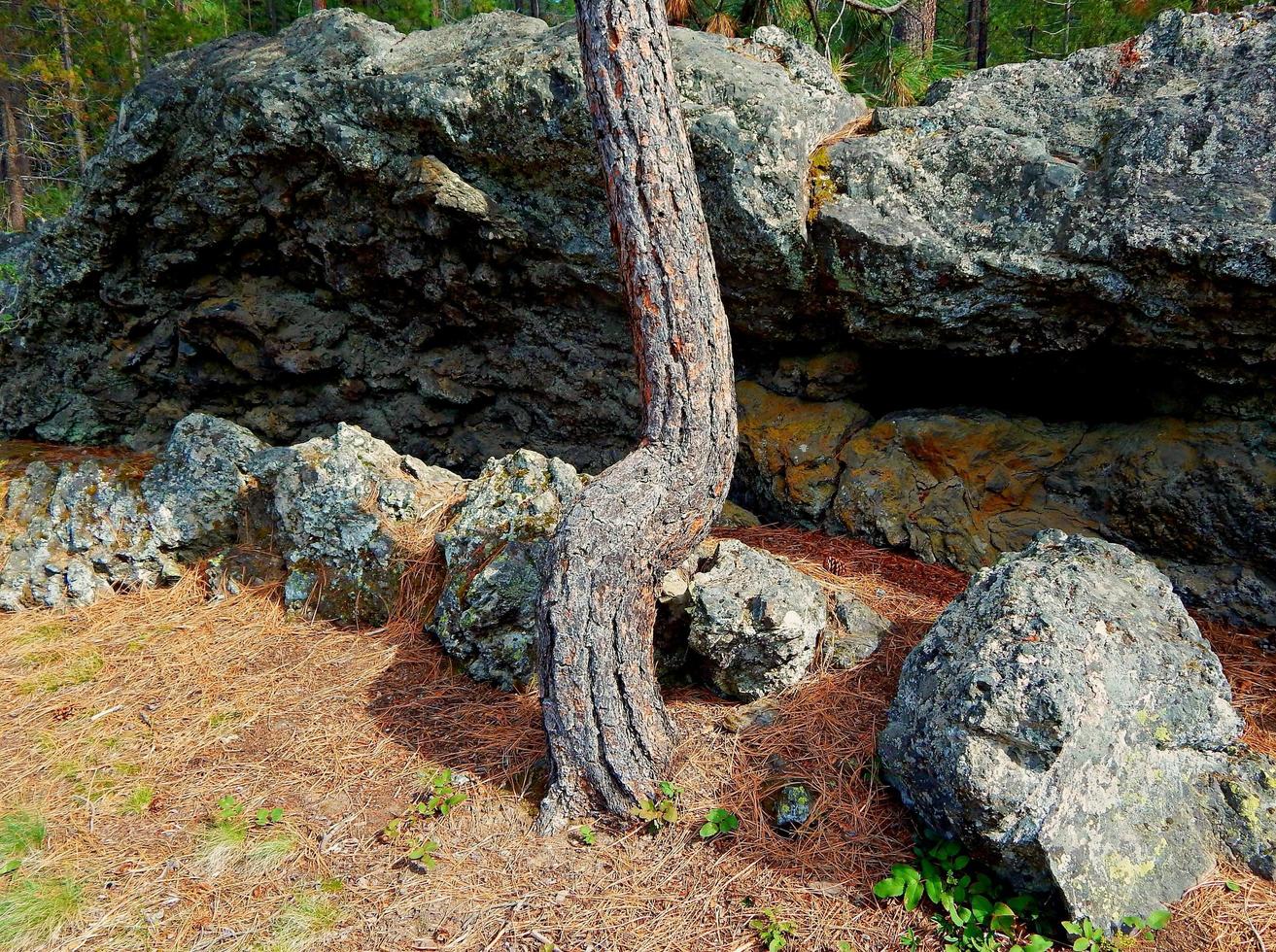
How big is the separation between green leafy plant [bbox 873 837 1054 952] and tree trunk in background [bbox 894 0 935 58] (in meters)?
6.52

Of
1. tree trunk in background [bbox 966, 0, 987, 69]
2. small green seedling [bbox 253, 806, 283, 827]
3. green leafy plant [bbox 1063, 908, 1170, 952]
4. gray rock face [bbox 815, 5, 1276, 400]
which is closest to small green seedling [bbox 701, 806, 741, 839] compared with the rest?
green leafy plant [bbox 1063, 908, 1170, 952]

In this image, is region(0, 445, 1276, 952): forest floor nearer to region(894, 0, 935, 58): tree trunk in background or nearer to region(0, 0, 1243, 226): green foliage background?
region(0, 0, 1243, 226): green foliage background

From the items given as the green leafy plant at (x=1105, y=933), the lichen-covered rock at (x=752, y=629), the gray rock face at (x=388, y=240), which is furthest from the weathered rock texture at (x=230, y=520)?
the green leafy plant at (x=1105, y=933)

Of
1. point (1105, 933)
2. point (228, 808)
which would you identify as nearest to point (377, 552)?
point (228, 808)

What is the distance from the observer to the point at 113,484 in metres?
4.42

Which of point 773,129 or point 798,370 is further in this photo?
point 798,370

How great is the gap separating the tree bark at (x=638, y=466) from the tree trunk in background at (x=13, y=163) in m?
13.1

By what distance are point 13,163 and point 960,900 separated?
18.0 m

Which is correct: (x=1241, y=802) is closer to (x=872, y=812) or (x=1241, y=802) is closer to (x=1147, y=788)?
(x=1147, y=788)

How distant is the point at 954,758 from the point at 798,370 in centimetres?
272

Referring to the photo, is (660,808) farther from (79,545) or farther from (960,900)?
(79,545)

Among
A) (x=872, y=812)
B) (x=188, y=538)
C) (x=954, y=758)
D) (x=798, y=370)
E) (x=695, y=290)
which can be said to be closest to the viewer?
(x=954, y=758)

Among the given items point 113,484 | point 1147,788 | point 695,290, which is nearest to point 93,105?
point 113,484

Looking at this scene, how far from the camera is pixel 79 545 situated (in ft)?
13.8
